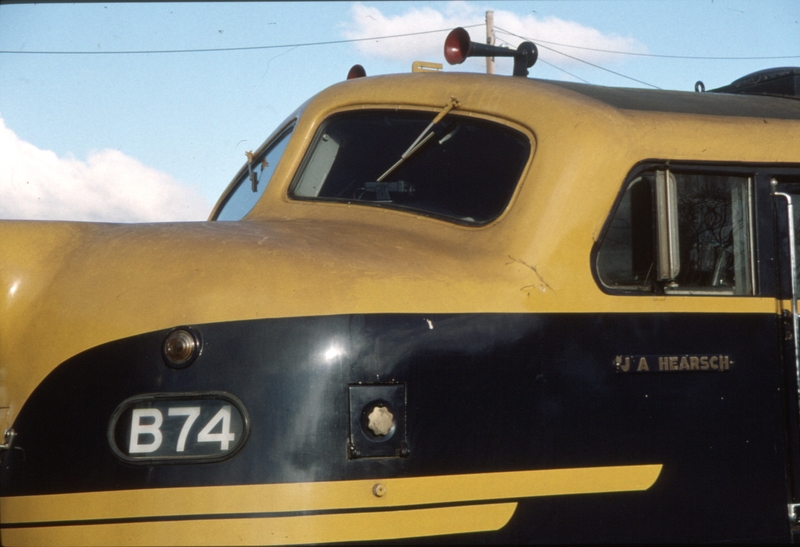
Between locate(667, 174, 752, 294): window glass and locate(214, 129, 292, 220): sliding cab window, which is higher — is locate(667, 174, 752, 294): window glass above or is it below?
below

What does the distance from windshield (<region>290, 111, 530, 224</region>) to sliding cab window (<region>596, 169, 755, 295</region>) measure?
44cm

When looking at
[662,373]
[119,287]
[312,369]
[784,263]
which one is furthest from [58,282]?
[784,263]

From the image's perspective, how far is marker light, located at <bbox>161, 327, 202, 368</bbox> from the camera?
107 inches

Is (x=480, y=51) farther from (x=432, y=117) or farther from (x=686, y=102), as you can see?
(x=686, y=102)

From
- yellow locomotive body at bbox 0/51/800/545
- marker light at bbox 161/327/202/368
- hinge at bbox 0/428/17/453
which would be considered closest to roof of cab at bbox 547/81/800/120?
yellow locomotive body at bbox 0/51/800/545

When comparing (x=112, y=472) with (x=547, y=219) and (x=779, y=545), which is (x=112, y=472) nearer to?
(x=547, y=219)

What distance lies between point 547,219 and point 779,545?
4.72 ft

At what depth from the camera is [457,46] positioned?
4527 mm

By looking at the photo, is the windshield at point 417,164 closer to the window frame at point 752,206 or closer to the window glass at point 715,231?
the window frame at point 752,206

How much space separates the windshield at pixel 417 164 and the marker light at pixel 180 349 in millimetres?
1152

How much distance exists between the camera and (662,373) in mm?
3150

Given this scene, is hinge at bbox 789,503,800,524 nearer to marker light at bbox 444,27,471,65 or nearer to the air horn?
the air horn

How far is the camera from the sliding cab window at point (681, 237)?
323cm

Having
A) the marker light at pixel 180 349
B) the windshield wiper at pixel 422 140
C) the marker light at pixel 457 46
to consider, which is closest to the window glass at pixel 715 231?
the windshield wiper at pixel 422 140
